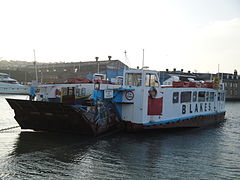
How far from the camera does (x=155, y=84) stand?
2364cm

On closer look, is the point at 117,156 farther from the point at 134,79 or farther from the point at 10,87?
the point at 10,87

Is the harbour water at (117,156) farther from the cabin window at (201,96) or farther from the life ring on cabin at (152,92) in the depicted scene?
the cabin window at (201,96)

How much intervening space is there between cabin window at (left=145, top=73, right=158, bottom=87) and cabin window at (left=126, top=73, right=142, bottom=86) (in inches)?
23.4

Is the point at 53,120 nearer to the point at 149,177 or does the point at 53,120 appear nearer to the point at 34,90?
the point at 34,90

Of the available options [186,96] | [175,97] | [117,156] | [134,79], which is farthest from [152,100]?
[117,156]

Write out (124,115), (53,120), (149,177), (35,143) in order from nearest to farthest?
(149,177) → (35,143) → (53,120) → (124,115)

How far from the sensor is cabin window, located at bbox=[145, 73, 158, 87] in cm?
2327

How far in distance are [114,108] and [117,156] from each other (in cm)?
628

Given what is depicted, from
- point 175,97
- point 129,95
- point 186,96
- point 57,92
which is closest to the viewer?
point 129,95

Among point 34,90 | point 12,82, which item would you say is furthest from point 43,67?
point 34,90

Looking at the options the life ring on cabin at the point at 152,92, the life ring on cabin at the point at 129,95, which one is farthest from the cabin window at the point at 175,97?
the life ring on cabin at the point at 129,95

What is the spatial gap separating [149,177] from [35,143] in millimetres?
9125

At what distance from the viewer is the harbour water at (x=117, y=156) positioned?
46.0 ft

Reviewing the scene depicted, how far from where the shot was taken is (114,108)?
22.6 meters
